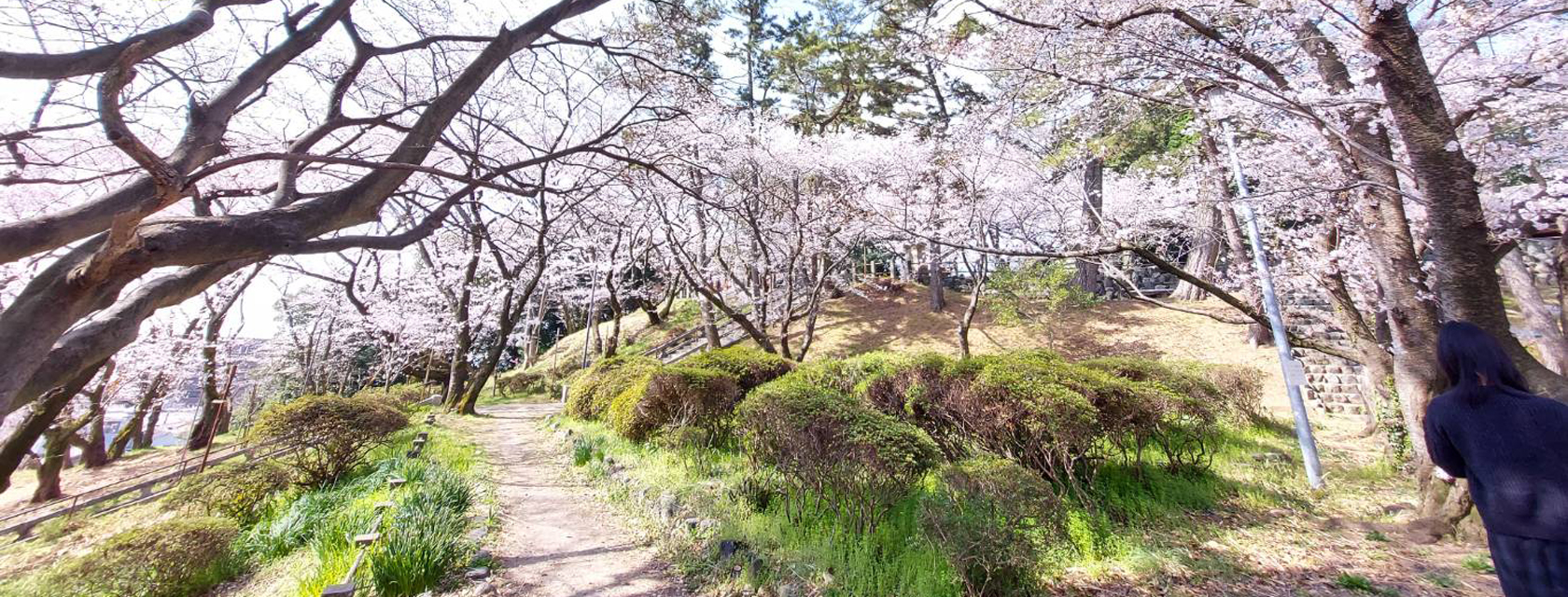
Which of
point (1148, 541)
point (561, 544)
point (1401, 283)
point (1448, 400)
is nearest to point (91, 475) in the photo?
point (561, 544)

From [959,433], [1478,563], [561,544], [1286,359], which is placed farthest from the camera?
[1286,359]

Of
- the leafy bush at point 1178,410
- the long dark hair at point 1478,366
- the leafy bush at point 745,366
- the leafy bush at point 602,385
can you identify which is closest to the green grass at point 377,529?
the leafy bush at point 602,385

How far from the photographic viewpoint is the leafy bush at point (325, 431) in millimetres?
5820

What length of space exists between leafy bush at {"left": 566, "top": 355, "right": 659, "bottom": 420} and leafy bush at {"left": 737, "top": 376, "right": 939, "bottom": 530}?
4.84 metres

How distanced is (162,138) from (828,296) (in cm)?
1942

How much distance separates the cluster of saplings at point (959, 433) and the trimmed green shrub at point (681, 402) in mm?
19

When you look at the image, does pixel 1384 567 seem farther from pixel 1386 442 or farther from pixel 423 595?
pixel 423 595

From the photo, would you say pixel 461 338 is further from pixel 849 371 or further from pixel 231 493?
pixel 849 371

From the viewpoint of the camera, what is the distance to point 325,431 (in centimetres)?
607

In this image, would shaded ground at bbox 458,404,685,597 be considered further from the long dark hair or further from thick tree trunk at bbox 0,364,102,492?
thick tree trunk at bbox 0,364,102,492

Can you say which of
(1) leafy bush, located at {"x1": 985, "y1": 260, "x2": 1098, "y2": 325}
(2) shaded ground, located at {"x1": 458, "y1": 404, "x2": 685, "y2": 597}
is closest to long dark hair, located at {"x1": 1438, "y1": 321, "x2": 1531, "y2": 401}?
(2) shaded ground, located at {"x1": 458, "y1": 404, "x2": 685, "y2": 597}

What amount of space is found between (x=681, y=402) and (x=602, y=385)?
3587 mm

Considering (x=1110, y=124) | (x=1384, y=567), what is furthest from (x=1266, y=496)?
(x=1110, y=124)

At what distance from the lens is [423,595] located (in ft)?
11.3
